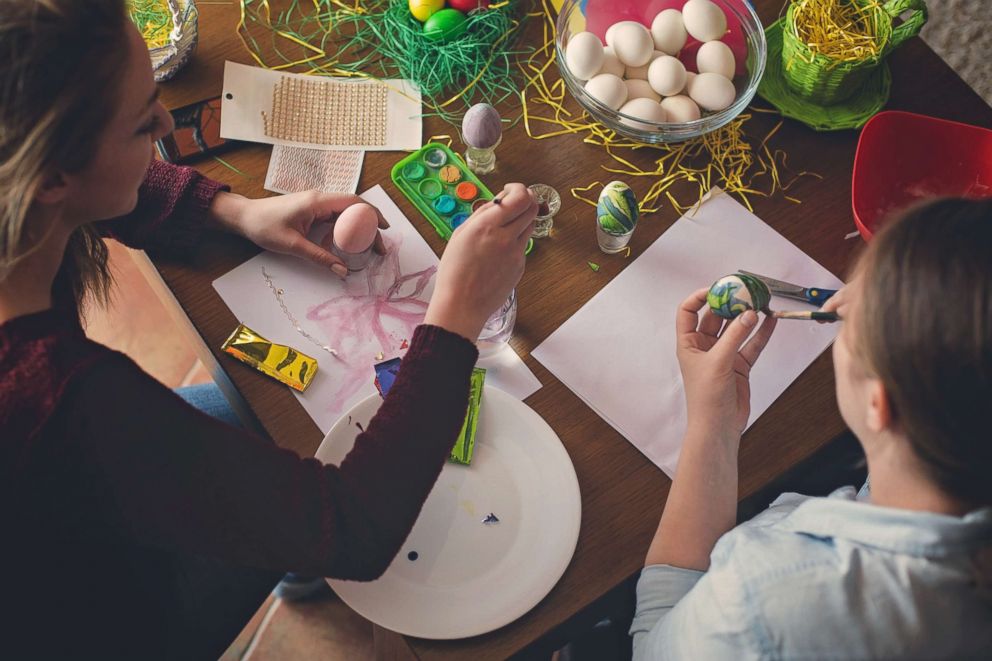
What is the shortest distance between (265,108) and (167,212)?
9.3 inches

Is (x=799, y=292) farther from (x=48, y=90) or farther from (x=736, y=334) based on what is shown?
(x=48, y=90)

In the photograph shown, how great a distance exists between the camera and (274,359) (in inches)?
39.2

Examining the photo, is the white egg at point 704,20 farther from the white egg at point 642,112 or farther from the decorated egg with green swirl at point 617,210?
the decorated egg with green swirl at point 617,210

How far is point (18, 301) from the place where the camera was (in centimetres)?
77

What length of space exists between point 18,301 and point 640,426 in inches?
26.8

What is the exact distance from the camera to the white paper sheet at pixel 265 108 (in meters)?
1.16

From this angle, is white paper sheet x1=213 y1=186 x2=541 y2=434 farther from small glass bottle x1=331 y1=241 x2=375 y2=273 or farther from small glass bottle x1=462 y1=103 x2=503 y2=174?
small glass bottle x1=462 y1=103 x2=503 y2=174

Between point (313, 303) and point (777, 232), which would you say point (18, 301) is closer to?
point (313, 303)

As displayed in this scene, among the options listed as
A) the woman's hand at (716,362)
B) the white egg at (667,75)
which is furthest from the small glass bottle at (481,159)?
the woman's hand at (716,362)

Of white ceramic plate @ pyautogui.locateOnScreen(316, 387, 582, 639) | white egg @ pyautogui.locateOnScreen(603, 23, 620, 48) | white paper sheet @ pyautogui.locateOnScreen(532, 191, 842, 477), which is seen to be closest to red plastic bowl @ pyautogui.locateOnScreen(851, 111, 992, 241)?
white paper sheet @ pyautogui.locateOnScreen(532, 191, 842, 477)

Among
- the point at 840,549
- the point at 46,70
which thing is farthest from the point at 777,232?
the point at 46,70

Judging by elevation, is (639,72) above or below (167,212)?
above

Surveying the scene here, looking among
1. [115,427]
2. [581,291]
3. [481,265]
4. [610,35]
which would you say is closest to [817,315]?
[581,291]

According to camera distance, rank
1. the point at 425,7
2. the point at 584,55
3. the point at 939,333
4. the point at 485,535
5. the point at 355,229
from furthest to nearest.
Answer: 1. the point at 425,7
2. the point at 584,55
3. the point at 355,229
4. the point at 485,535
5. the point at 939,333
